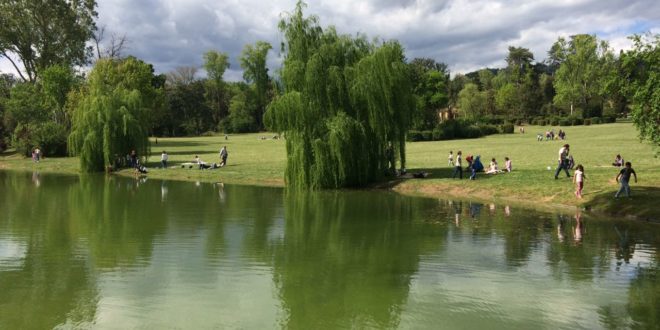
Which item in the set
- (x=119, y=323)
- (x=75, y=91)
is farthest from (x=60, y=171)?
(x=119, y=323)

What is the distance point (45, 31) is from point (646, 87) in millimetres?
63558

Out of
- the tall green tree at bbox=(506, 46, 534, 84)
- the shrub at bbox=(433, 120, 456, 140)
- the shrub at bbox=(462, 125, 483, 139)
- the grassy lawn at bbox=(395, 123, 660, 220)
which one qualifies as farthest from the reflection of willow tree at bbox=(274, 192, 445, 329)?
the tall green tree at bbox=(506, 46, 534, 84)

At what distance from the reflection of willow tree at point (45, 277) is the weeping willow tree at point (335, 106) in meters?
11.9

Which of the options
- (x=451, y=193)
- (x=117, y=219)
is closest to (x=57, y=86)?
(x=117, y=219)

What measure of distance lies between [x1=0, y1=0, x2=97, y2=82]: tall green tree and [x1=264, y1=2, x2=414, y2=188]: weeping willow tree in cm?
4414

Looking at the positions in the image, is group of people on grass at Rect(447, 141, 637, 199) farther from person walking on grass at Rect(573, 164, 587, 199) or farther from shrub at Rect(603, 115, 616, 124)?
shrub at Rect(603, 115, 616, 124)

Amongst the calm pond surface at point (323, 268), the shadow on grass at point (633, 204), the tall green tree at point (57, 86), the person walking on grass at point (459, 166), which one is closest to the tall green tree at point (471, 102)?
the tall green tree at point (57, 86)

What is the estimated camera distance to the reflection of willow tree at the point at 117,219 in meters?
13.7

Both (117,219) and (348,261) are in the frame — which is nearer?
(348,261)

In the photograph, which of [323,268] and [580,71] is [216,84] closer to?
[580,71]

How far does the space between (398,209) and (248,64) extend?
88.6 metres

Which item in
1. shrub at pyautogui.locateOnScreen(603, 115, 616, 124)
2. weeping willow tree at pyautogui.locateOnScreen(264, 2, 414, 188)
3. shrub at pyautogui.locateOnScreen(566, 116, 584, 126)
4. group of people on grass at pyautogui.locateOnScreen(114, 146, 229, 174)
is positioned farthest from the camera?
shrub at pyautogui.locateOnScreen(603, 115, 616, 124)

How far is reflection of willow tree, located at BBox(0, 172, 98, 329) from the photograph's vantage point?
8969 millimetres

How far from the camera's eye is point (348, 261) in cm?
1295
